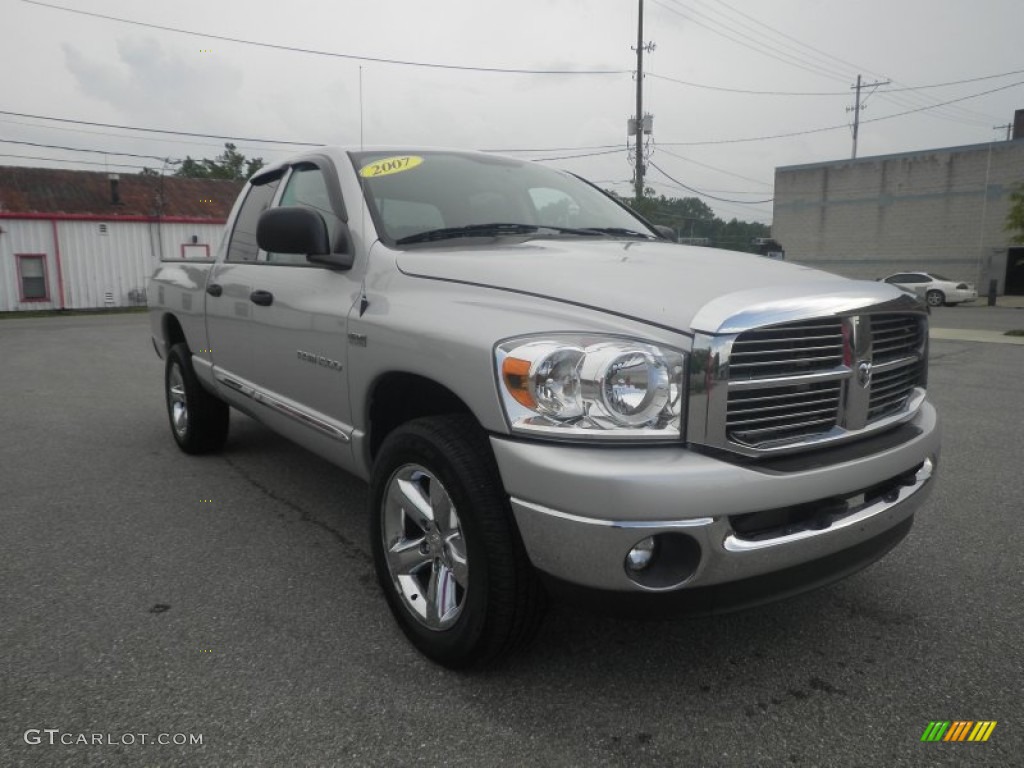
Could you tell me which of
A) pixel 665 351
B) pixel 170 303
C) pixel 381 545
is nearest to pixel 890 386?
pixel 665 351

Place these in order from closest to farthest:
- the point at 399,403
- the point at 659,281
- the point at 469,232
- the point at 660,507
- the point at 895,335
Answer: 1. the point at 660,507
2. the point at 659,281
3. the point at 895,335
4. the point at 399,403
5. the point at 469,232

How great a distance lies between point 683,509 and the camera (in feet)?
6.18

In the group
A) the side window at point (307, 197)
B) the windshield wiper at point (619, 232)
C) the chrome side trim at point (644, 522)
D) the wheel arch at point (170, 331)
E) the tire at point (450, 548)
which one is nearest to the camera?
the chrome side trim at point (644, 522)

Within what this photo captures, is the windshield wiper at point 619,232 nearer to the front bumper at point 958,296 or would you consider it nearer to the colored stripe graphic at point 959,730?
the colored stripe graphic at point 959,730

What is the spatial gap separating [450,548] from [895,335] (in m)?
1.59

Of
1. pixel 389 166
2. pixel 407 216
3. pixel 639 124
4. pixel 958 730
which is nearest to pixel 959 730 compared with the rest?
pixel 958 730

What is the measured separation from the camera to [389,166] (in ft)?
10.8

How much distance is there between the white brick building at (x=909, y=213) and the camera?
109 feet

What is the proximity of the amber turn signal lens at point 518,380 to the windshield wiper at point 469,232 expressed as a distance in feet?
3.52

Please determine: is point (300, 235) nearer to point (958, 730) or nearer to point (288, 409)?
point (288, 409)

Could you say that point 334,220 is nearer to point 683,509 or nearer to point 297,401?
point 297,401

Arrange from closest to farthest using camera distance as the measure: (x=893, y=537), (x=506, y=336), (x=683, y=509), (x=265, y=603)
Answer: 1. (x=683, y=509)
2. (x=506, y=336)
3. (x=893, y=537)
4. (x=265, y=603)

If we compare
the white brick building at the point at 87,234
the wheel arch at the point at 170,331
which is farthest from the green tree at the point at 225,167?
the wheel arch at the point at 170,331

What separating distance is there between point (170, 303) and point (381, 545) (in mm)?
3136
